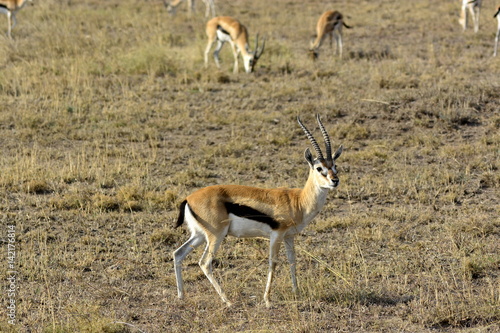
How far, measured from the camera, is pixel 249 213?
518 centimetres

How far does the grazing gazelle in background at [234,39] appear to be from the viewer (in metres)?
13.4

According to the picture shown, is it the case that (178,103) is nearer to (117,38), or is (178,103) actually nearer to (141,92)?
(141,92)

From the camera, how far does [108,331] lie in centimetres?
476

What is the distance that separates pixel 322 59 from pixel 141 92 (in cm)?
449

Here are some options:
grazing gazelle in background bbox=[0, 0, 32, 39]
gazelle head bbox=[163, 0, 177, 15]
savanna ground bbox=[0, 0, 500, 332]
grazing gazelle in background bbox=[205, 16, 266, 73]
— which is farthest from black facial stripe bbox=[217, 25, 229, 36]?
gazelle head bbox=[163, 0, 177, 15]

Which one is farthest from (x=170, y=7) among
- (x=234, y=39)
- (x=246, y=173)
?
(x=246, y=173)

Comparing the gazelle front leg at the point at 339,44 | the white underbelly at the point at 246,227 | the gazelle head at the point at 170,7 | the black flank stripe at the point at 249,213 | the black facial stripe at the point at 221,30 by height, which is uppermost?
the gazelle head at the point at 170,7

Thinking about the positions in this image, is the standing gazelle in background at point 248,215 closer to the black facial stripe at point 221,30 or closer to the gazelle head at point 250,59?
the gazelle head at point 250,59

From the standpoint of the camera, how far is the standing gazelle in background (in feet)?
16.8

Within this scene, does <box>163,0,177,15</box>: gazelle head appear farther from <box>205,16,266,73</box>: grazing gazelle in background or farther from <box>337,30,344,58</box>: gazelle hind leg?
<box>337,30,344,58</box>: gazelle hind leg

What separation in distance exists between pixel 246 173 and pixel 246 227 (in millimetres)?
3379

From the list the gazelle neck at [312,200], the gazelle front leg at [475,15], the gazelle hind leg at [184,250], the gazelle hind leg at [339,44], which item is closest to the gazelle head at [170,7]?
the gazelle hind leg at [339,44]

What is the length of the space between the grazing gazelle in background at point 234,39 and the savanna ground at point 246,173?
367 millimetres

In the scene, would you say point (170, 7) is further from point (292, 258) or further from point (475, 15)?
point (292, 258)
